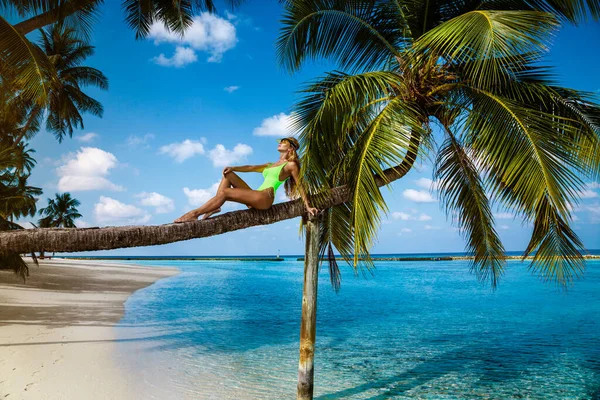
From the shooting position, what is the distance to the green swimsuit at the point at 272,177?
4.53 metres

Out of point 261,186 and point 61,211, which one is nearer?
point 261,186

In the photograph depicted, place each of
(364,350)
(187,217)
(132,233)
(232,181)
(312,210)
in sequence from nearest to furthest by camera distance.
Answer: (132,233), (187,217), (232,181), (312,210), (364,350)

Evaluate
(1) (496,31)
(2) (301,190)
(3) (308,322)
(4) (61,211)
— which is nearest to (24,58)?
(2) (301,190)

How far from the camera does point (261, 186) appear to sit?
178 inches

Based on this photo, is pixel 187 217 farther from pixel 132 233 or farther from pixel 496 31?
pixel 496 31

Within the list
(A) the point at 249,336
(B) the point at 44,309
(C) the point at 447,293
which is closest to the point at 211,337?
(A) the point at 249,336

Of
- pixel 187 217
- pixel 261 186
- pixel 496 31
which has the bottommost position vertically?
pixel 187 217

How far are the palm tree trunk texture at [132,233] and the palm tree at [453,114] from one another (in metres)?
0.66

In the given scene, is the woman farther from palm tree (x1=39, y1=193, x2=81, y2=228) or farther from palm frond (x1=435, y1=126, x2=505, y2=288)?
palm tree (x1=39, y1=193, x2=81, y2=228)

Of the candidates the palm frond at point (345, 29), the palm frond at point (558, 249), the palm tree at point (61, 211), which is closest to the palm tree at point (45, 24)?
the palm frond at point (345, 29)

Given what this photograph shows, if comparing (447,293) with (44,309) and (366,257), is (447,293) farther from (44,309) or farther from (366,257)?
(366,257)

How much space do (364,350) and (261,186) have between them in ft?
23.9

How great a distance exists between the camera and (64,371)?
264 inches

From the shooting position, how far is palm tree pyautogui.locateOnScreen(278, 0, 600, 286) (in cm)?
427
